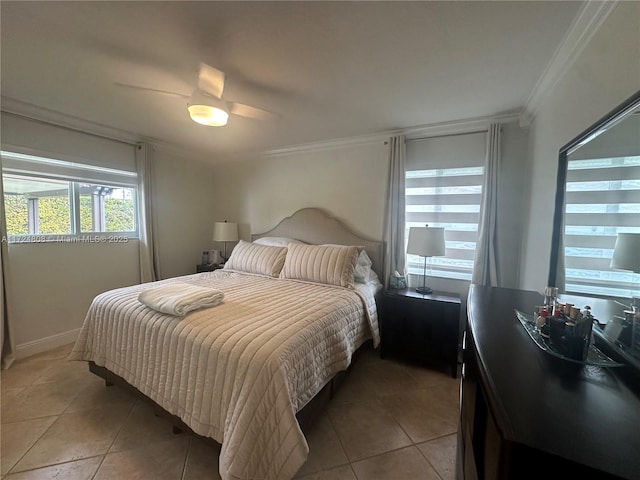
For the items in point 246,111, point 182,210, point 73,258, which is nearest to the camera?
point 246,111

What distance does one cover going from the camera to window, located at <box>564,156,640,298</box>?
3.03 feet

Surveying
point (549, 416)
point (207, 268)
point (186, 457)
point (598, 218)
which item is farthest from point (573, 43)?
point (207, 268)

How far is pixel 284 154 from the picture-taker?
12.2 feet

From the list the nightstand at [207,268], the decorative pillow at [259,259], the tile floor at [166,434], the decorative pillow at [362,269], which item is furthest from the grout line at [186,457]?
the nightstand at [207,268]

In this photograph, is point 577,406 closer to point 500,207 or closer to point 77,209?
point 500,207

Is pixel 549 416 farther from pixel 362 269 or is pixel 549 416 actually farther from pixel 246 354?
pixel 362 269

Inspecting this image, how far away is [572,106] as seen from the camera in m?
1.53

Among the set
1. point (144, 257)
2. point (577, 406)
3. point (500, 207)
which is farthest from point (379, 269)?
point (144, 257)

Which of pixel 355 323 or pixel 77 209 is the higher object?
pixel 77 209

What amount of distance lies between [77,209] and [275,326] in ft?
9.80

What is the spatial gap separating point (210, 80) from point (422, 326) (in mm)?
2691

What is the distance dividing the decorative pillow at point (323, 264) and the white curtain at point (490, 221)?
3.98ft

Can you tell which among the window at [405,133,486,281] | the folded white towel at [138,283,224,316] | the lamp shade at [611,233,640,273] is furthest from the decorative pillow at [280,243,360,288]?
the lamp shade at [611,233,640,273]

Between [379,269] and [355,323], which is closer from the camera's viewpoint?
[355,323]
